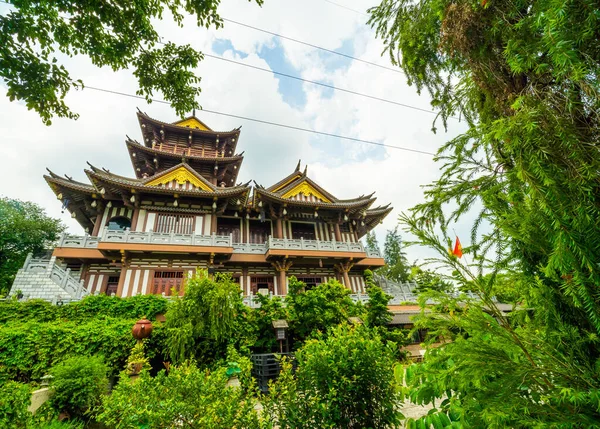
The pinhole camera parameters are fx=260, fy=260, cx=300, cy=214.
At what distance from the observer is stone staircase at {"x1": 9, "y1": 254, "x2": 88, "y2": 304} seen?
1044 cm

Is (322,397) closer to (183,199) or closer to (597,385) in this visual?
(597,385)

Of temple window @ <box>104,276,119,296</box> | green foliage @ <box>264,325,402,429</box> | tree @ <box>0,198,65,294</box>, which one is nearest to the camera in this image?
green foliage @ <box>264,325,402,429</box>

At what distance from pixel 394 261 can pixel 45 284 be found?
38.4 metres

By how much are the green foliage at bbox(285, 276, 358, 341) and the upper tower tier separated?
1312 cm

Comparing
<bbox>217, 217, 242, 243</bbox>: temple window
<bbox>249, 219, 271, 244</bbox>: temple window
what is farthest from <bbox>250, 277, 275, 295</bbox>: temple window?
<bbox>217, 217, 242, 243</bbox>: temple window

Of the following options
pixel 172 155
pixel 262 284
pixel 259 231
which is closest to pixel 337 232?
pixel 259 231

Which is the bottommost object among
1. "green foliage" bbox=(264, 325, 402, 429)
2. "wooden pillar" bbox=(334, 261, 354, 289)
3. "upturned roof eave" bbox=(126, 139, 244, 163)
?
"green foliage" bbox=(264, 325, 402, 429)

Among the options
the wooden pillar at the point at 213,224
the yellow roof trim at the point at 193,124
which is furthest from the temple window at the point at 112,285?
the yellow roof trim at the point at 193,124

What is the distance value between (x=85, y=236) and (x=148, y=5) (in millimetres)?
12962

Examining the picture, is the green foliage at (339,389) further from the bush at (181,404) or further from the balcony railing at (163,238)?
the balcony railing at (163,238)

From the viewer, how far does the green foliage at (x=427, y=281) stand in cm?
174

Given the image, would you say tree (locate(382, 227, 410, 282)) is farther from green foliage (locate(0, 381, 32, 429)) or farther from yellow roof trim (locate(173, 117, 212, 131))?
green foliage (locate(0, 381, 32, 429))

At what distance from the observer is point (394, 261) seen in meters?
→ 39.6

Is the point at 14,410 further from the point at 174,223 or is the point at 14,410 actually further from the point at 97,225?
the point at 97,225
